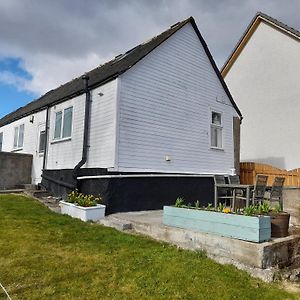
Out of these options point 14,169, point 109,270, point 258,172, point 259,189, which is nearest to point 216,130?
point 258,172

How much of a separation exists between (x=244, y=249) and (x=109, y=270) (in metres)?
2.32

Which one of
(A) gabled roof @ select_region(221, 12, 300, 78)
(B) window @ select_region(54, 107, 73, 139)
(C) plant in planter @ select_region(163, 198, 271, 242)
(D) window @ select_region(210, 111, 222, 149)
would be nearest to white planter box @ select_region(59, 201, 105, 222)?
(C) plant in planter @ select_region(163, 198, 271, 242)

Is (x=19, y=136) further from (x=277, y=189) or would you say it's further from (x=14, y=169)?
(x=277, y=189)

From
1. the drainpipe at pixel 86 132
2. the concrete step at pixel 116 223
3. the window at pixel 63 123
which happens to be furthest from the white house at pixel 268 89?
the concrete step at pixel 116 223

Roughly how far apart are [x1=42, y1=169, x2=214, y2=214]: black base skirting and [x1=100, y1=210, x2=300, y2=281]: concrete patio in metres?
3.13

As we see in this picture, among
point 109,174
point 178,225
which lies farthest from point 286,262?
point 109,174

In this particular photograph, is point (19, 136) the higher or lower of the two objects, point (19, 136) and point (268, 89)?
the lower

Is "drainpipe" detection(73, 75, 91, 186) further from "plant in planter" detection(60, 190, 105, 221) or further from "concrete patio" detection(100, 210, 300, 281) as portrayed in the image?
"concrete patio" detection(100, 210, 300, 281)

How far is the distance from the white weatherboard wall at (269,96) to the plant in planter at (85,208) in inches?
571

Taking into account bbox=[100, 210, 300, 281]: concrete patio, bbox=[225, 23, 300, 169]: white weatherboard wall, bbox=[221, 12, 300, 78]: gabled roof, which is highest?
bbox=[221, 12, 300, 78]: gabled roof

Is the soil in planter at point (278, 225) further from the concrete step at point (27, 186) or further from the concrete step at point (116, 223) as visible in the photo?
the concrete step at point (27, 186)

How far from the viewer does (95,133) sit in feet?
36.4

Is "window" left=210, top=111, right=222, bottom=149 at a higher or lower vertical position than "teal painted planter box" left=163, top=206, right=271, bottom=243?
higher

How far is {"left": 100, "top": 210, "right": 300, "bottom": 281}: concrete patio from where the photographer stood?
A: 509 cm
